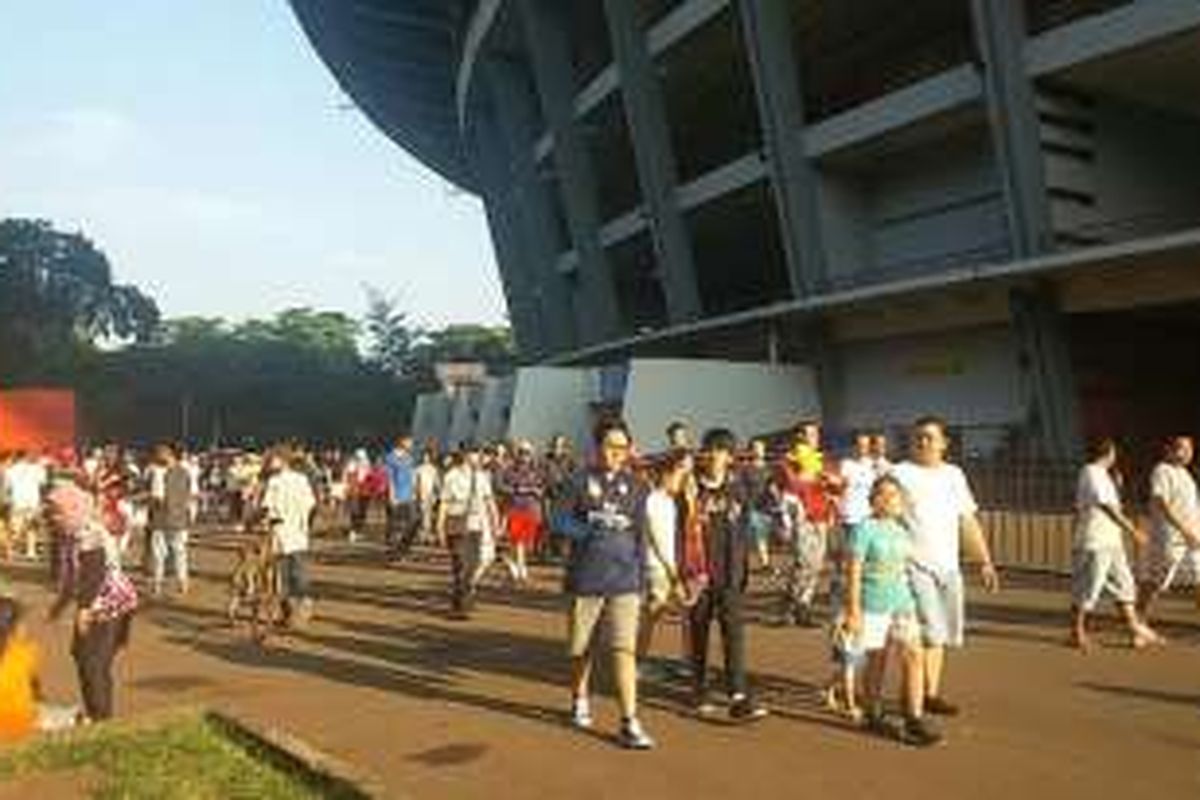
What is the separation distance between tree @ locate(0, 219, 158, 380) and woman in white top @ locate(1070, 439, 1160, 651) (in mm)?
77793

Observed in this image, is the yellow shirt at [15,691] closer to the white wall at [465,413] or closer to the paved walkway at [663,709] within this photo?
the paved walkway at [663,709]

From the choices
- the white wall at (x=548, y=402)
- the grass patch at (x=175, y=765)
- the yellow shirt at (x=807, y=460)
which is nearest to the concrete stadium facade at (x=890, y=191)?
the white wall at (x=548, y=402)

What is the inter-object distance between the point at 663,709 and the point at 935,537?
2.01 metres

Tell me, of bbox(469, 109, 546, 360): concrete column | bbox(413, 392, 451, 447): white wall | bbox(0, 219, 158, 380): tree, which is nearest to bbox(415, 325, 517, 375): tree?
bbox(0, 219, 158, 380): tree

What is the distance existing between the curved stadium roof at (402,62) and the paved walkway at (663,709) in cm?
4397

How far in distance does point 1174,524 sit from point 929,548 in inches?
195

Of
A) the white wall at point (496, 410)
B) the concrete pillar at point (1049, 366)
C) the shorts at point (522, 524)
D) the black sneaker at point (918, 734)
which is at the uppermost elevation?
the white wall at point (496, 410)

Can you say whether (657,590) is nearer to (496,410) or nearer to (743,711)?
(743,711)

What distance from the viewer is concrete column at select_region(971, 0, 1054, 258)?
1195 inches

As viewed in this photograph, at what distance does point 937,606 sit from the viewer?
11.2 metres

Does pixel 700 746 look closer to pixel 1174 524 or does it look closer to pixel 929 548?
pixel 929 548

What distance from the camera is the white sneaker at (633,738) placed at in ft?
34.8

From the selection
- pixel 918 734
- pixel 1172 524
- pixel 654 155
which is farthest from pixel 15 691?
pixel 654 155

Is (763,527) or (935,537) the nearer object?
(935,537)
